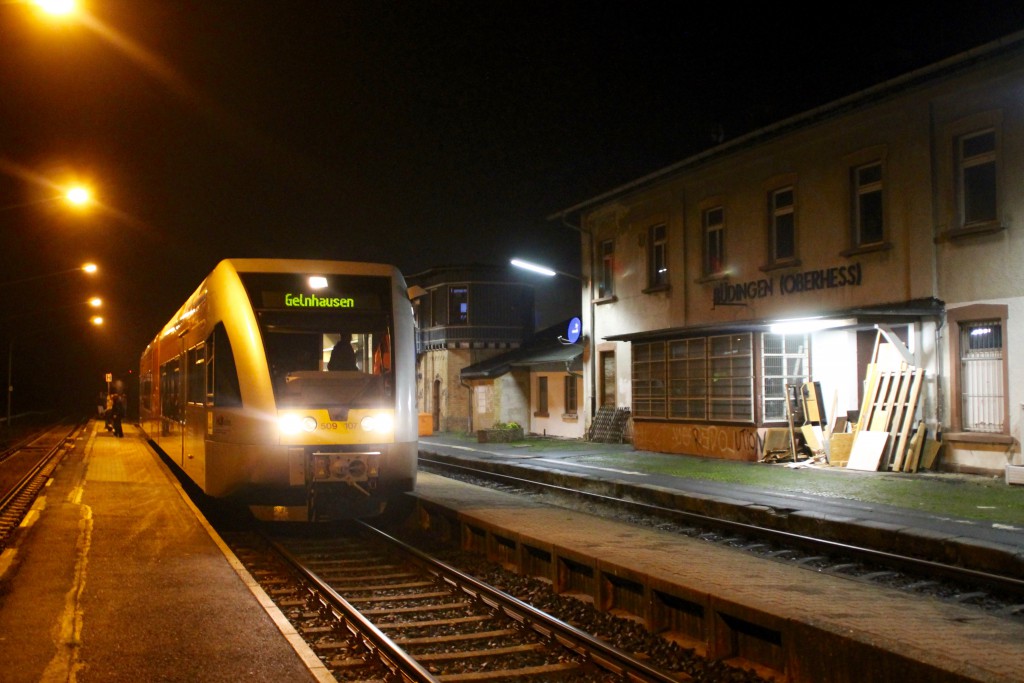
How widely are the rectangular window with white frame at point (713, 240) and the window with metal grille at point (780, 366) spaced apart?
Result: 3.07 metres

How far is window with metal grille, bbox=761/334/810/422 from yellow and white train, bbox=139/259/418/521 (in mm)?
9821

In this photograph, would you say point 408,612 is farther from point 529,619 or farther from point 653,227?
point 653,227

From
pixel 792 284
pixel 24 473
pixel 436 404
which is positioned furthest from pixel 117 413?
pixel 792 284

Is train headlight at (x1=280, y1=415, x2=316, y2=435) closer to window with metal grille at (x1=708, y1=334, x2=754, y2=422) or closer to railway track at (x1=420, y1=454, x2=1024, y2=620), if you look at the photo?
railway track at (x1=420, y1=454, x2=1024, y2=620)

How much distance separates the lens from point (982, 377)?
50.5 ft

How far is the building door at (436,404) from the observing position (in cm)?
3681

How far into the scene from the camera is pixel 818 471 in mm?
16953

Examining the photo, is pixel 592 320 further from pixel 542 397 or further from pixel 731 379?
pixel 731 379

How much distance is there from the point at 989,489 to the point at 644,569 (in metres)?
8.41

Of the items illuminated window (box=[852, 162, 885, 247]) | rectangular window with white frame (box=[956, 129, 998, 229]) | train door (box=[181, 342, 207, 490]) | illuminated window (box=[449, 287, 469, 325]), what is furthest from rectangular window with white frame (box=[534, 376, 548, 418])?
train door (box=[181, 342, 207, 490])

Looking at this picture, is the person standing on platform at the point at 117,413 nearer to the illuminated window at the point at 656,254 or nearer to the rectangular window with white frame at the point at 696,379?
the rectangular window with white frame at the point at 696,379

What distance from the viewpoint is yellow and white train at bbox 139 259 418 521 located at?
33.5 ft

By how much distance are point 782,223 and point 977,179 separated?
4716 mm

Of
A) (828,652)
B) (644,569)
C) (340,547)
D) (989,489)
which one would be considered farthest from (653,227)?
(828,652)
